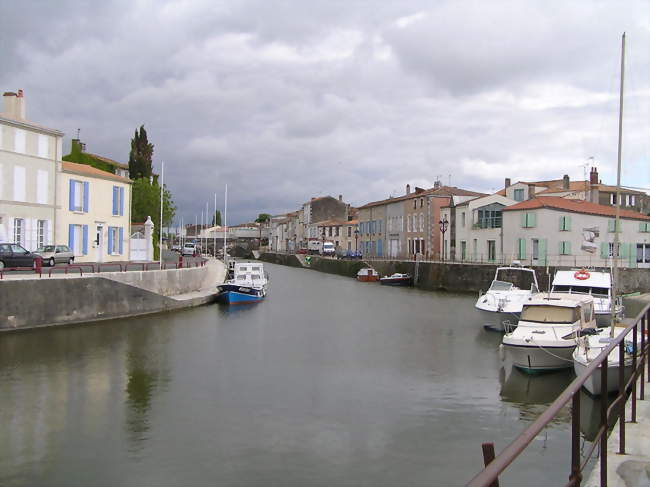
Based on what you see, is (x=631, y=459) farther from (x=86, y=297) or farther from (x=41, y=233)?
(x=41, y=233)

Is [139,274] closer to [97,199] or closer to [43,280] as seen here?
[43,280]

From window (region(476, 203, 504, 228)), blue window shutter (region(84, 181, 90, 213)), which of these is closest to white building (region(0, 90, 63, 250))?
blue window shutter (region(84, 181, 90, 213))

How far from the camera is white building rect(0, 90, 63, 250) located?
97.3 feet

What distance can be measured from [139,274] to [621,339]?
26.6 meters

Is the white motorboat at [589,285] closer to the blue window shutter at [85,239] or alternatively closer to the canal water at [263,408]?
the canal water at [263,408]

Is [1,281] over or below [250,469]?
over

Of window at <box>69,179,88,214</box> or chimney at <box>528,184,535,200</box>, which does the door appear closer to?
window at <box>69,179,88,214</box>

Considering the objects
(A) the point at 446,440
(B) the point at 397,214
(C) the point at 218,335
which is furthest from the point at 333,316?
(B) the point at 397,214

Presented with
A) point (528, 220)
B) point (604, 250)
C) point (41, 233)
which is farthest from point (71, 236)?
point (604, 250)

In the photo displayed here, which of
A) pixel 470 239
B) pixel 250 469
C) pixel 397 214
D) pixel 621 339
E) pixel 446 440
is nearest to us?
pixel 621 339

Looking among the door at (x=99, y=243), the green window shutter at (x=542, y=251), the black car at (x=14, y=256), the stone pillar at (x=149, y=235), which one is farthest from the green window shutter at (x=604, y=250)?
the black car at (x=14, y=256)

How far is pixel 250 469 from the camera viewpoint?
10.4 m

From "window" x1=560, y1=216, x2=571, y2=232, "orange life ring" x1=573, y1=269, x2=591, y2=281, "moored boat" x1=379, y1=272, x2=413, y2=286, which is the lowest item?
"moored boat" x1=379, y1=272, x2=413, y2=286

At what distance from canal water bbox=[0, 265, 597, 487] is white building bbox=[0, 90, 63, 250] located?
8.47 metres
